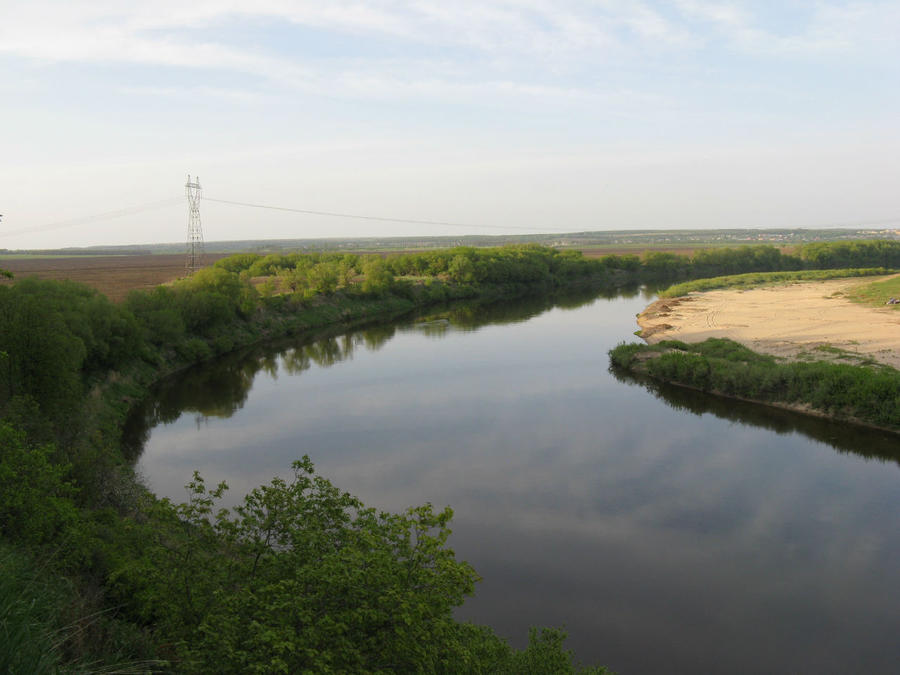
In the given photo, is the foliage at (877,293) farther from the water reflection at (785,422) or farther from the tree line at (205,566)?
the tree line at (205,566)

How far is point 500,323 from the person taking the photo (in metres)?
48.5

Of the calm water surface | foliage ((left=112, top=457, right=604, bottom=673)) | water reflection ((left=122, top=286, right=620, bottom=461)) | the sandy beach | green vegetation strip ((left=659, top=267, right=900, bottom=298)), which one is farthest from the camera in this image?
green vegetation strip ((left=659, top=267, right=900, bottom=298))

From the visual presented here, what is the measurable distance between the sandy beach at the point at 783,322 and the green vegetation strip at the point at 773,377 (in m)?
3.62

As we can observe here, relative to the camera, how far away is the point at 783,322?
134 feet

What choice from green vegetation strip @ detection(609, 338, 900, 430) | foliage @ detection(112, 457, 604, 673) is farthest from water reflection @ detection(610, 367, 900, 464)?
foliage @ detection(112, 457, 604, 673)

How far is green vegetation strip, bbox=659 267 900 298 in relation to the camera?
6425cm

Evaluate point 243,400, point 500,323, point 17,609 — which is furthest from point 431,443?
point 500,323

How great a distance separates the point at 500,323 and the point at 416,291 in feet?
56.0

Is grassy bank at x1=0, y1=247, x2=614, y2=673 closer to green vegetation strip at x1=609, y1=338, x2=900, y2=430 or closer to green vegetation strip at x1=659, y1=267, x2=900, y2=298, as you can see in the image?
green vegetation strip at x1=609, y1=338, x2=900, y2=430

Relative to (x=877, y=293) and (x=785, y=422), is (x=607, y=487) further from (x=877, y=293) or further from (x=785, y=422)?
(x=877, y=293)

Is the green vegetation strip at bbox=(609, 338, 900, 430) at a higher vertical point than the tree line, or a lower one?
lower

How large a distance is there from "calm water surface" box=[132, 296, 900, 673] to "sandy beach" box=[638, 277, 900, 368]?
8.71 meters

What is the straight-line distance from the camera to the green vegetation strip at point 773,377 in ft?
71.4

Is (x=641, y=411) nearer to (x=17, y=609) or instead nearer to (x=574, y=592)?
(x=574, y=592)
